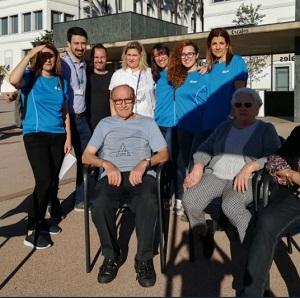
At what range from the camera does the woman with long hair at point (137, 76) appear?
4.67 m

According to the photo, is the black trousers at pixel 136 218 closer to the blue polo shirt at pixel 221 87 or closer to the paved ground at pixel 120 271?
the paved ground at pixel 120 271

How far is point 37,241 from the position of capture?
13.2ft

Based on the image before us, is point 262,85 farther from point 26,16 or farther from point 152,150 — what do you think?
point 152,150

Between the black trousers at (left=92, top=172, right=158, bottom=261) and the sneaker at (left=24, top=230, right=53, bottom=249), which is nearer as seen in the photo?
the black trousers at (left=92, top=172, right=158, bottom=261)

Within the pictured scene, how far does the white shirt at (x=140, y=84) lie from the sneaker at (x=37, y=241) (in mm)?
1588

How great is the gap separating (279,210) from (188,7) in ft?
196

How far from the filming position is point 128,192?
363cm

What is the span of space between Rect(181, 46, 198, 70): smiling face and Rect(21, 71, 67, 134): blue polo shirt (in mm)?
1265

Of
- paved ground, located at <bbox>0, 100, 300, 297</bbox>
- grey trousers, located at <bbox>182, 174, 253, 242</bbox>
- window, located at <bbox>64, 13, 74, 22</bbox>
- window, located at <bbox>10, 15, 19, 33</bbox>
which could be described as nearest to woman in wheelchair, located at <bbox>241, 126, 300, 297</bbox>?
grey trousers, located at <bbox>182, 174, 253, 242</bbox>

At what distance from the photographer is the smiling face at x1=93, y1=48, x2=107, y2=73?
193 inches

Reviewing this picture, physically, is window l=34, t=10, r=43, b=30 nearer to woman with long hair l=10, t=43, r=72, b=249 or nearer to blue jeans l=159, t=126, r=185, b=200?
blue jeans l=159, t=126, r=185, b=200

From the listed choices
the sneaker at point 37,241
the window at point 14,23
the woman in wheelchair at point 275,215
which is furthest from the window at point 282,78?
the woman in wheelchair at point 275,215

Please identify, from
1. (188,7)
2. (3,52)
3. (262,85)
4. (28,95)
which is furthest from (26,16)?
(28,95)

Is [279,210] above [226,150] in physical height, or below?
below
